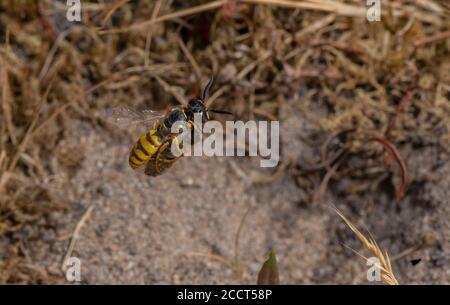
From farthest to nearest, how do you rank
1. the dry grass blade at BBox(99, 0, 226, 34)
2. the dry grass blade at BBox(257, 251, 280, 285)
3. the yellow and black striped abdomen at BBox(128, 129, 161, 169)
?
the dry grass blade at BBox(99, 0, 226, 34), the yellow and black striped abdomen at BBox(128, 129, 161, 169), the dry grass blade at BBox(257, 251, 280, 285)

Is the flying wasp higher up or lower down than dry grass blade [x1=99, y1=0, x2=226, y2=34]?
lower down

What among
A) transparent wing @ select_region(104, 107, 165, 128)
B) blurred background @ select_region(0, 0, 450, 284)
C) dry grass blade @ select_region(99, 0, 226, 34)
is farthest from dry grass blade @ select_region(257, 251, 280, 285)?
dry grass blade @ select_region(99, 0, 226, 34)

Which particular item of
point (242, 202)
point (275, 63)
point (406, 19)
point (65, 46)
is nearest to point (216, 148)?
point (242, 202)

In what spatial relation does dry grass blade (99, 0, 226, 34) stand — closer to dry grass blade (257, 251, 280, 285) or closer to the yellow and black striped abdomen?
the yellow and black striped abdomen

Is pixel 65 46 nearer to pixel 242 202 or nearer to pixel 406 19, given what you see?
pixel 242 202

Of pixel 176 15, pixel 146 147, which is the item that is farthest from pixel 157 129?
pixel 176 15

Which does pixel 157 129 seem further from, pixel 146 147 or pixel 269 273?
pixel 269 273
